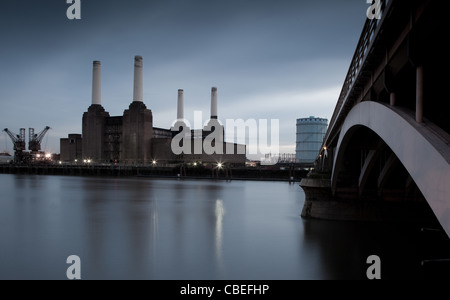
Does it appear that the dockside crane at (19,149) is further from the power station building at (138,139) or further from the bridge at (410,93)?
the bridge at (410,93)

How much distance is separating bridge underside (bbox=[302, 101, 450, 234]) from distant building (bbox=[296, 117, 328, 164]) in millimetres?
128546

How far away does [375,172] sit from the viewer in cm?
2081

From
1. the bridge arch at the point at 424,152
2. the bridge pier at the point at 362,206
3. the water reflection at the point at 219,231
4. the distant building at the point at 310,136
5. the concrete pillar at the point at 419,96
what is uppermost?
the distant building at the point at 310,136

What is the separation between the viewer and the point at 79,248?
17938mm

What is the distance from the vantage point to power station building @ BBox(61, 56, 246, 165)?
320 feet

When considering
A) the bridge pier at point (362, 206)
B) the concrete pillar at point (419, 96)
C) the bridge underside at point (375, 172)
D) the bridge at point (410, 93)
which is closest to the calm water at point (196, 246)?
the bridge pier at point (362, 206)

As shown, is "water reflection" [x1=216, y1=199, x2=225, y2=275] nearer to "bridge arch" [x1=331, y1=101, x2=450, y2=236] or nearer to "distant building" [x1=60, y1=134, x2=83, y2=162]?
"bridge arch" [x1=331, y1=101, x2=450, y2=236]

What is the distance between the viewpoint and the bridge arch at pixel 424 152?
211 inches

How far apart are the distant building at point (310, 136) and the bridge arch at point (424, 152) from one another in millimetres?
144022

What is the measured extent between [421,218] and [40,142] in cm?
14351

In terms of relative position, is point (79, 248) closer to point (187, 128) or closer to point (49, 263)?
point (49, 263)

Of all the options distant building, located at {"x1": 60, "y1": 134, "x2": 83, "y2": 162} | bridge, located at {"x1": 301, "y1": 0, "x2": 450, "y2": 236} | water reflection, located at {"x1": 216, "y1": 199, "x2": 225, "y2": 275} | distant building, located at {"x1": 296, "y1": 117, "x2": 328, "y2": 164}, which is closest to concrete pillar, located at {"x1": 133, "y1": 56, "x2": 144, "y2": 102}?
distant building, located at {"x1": 60, "y1": 134, "x2": 83, "y2": 162}

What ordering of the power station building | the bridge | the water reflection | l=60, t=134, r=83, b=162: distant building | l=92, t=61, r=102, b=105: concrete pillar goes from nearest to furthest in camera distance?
the bridge, the water reflection, l=92, t=61, r=102, b=105: concrete pillar, the power station building, l=60, t=134, r=83, b=162: distant building

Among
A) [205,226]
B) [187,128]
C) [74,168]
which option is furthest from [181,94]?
[205,226]
